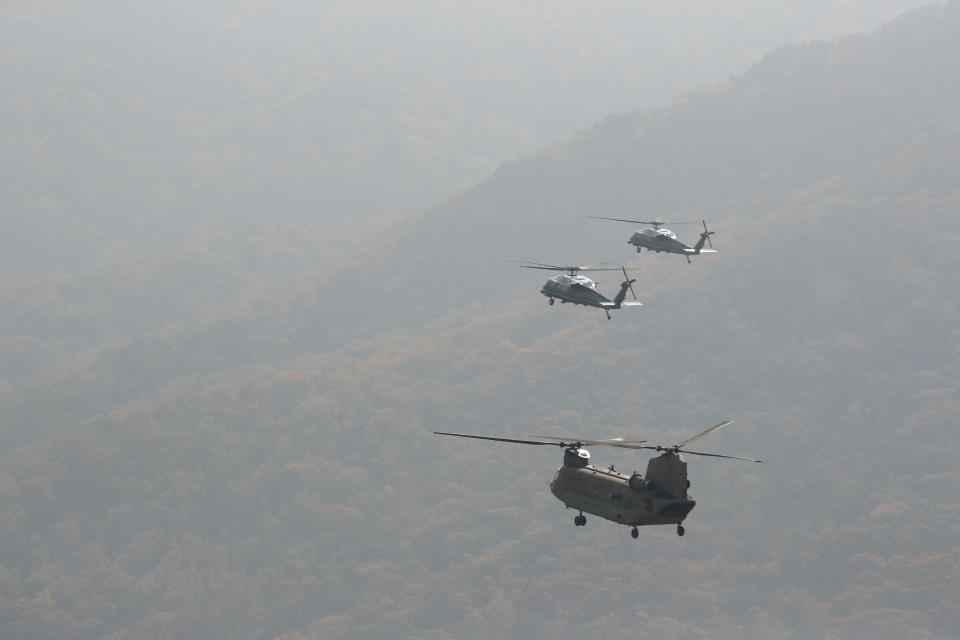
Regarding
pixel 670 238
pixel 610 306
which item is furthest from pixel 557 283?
pixel 670 238

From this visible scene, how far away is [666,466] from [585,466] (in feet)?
19.2

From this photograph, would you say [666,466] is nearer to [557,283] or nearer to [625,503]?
[625,503]

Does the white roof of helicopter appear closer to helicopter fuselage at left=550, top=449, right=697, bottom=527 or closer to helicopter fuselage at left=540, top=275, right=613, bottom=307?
helicopter fuselage at left=540, top=275, right=613, bottom=307

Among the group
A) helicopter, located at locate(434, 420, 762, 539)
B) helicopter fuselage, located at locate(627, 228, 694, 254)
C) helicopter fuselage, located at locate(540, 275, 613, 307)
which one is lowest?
helicopter, located at locate(434, 420, 762, 539)

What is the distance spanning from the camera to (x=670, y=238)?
126250 millimetres

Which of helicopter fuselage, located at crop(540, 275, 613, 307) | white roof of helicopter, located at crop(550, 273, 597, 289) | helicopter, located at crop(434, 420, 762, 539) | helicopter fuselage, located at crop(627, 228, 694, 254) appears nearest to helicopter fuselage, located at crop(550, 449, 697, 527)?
helicopter, located at crop(434, 420, 762, 539)

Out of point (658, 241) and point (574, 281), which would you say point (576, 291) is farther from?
point (658, 241)

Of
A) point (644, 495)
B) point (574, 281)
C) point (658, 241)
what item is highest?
point (658, 241)

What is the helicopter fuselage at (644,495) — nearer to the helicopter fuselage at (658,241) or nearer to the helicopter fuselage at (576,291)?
the helicopter fuselage at (576,291)

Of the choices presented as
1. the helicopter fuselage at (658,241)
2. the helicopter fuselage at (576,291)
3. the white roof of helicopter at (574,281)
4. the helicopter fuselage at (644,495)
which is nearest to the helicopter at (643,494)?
the helicopter fuselage at (644,495)

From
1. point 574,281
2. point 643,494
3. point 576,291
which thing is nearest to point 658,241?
point 574,281

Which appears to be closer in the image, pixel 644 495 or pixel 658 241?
pixel 644 495

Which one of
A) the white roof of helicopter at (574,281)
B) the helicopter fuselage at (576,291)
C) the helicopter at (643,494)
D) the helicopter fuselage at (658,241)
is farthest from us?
the helicopter fuselage at (658,241)

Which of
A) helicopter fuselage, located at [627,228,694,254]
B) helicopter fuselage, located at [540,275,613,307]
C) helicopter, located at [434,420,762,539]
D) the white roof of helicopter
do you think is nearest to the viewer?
helicopter, located at [434,420,762,539]
